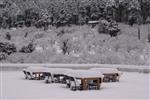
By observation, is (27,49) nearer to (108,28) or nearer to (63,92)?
(108,28)

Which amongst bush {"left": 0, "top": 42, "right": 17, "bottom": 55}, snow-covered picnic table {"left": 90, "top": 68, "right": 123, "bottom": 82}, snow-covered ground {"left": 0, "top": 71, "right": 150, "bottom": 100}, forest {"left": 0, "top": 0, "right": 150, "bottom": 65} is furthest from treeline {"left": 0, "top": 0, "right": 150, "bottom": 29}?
snow-covered ground {"left": 0, "top": 71, "right": 150, "bottom": 100}

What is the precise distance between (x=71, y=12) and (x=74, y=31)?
6467 mm

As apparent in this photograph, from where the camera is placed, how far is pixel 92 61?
81.1 feet

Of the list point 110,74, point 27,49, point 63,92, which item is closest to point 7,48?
point 27,49

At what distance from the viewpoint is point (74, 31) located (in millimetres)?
40094

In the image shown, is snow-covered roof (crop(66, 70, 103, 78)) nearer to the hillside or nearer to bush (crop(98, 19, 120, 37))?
the hillside

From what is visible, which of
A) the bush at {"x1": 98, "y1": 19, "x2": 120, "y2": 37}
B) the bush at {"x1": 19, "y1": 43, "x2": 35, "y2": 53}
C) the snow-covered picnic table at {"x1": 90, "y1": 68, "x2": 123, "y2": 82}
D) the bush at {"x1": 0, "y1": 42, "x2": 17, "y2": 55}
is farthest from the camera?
the bush at {"x1": 98, "y1": 19, "x2": 120, "y2": 37}

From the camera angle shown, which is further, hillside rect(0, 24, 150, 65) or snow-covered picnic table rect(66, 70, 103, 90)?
hillside rect(0, 24, 150, 65)

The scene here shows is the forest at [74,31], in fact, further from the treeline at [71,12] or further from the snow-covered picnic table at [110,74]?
the snow-covered picnic table at [110,74]

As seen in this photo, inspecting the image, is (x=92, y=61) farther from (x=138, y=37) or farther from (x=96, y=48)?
(x=138, y=37)

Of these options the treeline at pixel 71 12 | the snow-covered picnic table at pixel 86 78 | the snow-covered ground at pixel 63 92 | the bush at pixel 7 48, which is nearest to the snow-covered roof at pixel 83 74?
the snow-covered picnic table at pixel 86 78

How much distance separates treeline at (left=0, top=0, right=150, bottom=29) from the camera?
44875mm

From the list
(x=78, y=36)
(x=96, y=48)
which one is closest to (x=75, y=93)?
(x=96, y=48)

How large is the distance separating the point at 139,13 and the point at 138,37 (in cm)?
873
